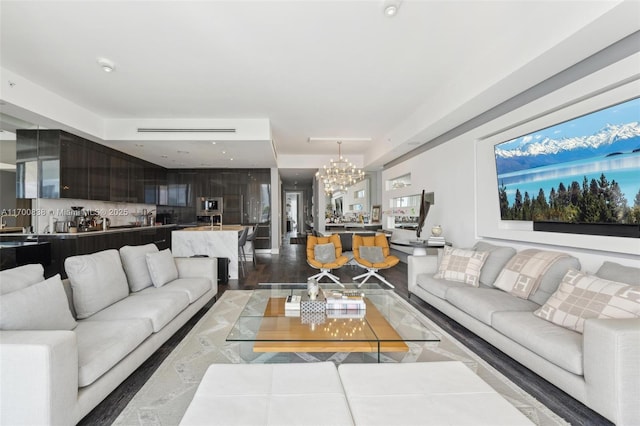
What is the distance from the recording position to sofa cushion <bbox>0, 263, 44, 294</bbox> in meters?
1.85

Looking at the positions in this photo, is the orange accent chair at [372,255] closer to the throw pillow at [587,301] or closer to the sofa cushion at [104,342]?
the throw pillow at [587,301]

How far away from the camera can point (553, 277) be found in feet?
8.49

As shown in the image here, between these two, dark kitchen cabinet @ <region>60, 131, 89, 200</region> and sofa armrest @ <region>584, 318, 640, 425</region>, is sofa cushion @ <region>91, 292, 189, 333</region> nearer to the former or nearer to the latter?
sofa armrest @ <region>584, 318, 640, 425</region>

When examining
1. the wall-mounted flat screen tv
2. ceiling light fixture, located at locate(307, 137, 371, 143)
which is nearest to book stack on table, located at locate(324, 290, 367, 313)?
the wall-mounted flat screen tv

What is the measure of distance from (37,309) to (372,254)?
4116mm

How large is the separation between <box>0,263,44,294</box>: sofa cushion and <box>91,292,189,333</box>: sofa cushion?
507mm

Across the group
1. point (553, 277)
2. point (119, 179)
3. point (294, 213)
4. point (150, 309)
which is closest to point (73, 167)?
point (119, 179)

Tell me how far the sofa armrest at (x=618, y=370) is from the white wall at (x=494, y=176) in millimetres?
1108

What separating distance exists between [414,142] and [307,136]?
2437mm

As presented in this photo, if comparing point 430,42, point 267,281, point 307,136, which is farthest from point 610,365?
point 307,136

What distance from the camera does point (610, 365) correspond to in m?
1.56

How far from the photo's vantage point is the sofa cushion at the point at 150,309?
2.35 meters

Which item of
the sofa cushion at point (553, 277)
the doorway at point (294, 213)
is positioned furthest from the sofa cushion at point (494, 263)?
the doorway at point (294, 213)

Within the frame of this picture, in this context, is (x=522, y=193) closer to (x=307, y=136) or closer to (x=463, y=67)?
(x=463, y=67)
